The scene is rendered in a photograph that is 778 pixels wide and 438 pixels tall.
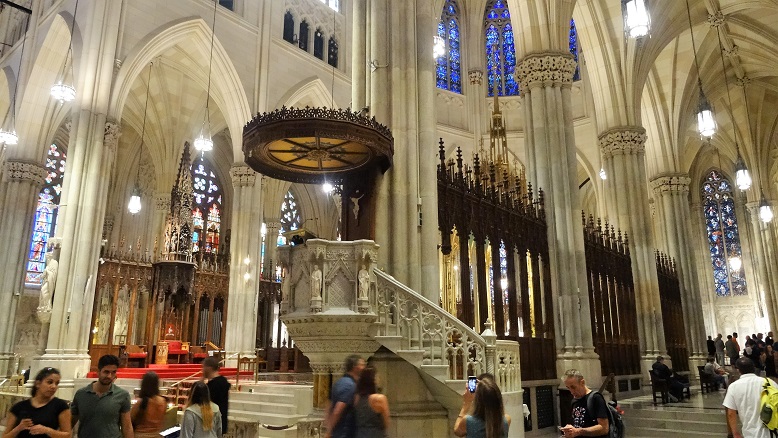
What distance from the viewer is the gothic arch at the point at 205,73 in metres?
18.0

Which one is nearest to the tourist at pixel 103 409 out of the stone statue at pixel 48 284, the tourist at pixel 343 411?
the tourist at pixel 343 411

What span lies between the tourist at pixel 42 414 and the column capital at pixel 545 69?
12817 millimetres

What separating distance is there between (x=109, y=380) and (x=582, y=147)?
26.2 m

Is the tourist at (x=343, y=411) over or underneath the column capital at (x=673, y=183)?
underneath

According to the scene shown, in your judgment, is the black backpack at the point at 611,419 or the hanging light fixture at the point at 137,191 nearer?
the black backpack at the point at 611,419

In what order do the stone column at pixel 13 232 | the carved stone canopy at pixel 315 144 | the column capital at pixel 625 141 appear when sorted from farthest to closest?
the stone column at pixel 13 232 < the column capital at pixel 625 141 < the carved stone canopy at pixel 315 144

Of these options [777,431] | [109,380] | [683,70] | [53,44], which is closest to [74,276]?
[53,44]

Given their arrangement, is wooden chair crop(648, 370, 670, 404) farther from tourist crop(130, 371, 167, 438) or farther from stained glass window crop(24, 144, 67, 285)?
stained glass window crop(24, 144, 67, 285)

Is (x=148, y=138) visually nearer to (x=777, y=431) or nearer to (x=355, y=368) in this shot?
(x=355, y=368)

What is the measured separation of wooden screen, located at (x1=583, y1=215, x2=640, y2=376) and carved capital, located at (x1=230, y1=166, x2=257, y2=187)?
38.6 ft

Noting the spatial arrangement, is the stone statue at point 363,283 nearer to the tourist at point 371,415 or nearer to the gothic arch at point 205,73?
the tourist at point 371,415

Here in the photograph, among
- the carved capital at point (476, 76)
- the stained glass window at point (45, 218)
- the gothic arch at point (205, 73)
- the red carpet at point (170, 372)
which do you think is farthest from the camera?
the carved capital at point (476, 76)

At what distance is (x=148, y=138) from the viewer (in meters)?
26.8

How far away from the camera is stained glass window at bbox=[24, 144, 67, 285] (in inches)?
967
